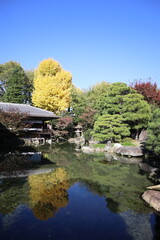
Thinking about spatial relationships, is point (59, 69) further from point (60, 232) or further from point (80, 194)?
point (60, 232)

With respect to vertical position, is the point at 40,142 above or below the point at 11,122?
below

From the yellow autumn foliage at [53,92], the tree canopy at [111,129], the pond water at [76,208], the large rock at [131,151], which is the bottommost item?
the pond water at [76,208]

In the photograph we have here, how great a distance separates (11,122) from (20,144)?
333cm

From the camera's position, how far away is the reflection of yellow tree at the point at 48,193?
5672 millimetres

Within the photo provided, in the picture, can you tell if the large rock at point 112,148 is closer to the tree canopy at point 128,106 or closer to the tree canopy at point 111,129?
the tree canopy at point 111,129

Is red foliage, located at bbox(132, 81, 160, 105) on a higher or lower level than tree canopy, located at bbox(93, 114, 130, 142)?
higher

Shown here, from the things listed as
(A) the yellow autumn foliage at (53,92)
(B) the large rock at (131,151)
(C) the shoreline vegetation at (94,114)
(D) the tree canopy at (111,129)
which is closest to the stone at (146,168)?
(C) the shoreline vegetation at (94,114)

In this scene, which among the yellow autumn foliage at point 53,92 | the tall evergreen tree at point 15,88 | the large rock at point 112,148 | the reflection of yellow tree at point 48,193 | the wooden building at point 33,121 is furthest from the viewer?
the tall evergreen tree at point 15,88

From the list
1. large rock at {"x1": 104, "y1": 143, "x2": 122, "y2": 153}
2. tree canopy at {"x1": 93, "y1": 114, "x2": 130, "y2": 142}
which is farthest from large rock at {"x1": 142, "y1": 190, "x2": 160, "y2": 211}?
tree canopy at {"x1": 93, "y1": 114, "x2": 130, "y2": 142}

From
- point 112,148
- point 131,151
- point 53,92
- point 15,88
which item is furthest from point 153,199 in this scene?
point 15,88

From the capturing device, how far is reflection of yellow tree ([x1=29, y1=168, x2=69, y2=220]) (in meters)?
5.67

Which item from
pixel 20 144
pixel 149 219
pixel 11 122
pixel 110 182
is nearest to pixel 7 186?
pixel 110 182

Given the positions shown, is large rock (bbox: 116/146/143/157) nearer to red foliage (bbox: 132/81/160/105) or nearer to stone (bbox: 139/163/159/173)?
stone (bbox: 139/163/159/173)

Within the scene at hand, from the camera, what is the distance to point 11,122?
1622cm
